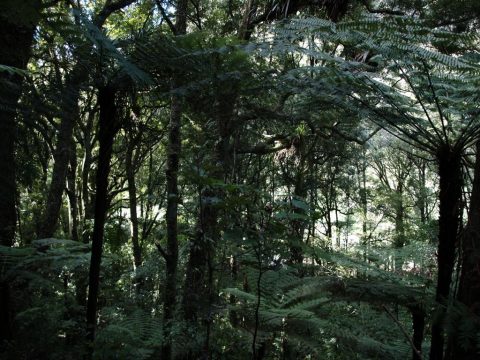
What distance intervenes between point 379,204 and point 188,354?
14.9 metres

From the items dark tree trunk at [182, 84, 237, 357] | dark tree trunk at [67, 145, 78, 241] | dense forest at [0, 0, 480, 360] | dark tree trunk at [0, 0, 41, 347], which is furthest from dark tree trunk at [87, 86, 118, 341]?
dark tree trunk at [67, 145, 78, 241]

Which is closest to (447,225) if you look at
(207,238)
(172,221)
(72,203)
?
(207,238)

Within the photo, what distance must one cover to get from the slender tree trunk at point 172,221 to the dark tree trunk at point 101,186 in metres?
0.69

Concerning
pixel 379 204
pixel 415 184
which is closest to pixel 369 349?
pixel 379 204

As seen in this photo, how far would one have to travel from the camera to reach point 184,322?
9.98 ft

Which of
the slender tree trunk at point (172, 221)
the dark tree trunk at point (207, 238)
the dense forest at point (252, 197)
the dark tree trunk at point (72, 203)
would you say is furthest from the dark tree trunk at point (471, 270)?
the dark tree trunk at point (72, 203)

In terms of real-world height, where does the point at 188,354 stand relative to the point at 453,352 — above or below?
below

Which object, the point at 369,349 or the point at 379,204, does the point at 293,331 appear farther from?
the point at 379,204

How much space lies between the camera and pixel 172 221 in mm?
4418

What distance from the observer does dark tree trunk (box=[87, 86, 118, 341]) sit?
95.5 inches

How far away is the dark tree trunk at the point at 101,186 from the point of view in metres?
2.43

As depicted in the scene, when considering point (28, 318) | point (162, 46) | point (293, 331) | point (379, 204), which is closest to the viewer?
point (162, 46)

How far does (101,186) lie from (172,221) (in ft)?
6.51

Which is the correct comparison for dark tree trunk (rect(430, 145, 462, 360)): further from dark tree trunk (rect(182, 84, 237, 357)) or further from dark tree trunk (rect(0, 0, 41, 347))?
dark tree trunk (rect(0, 0, 41, 347))
